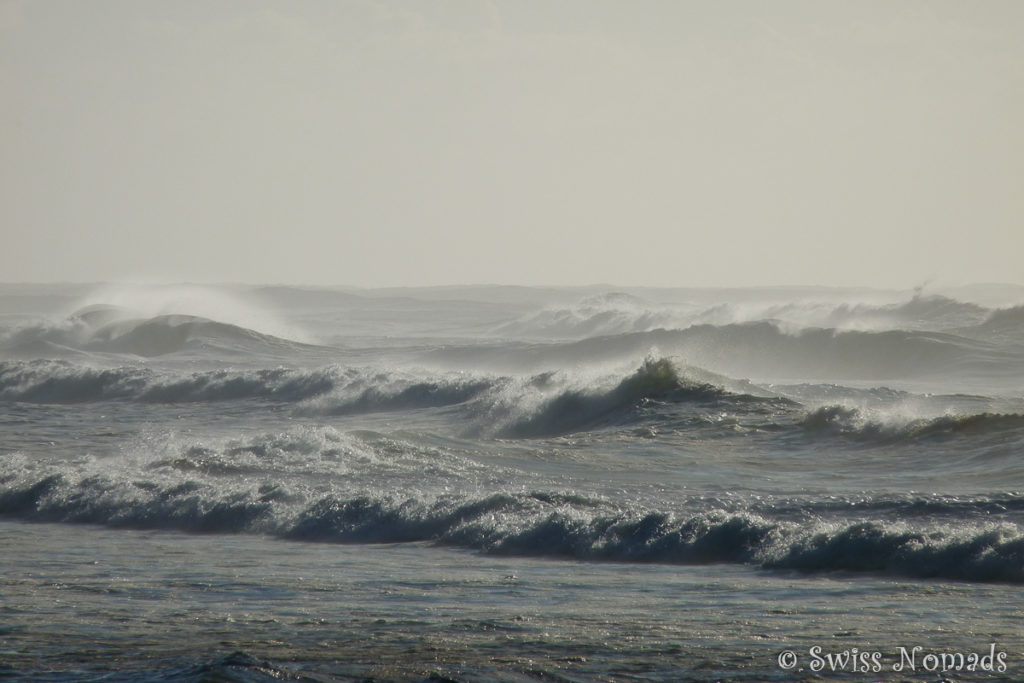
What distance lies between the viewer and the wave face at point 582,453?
32.1 ft

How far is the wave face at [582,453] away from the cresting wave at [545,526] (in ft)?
0.08

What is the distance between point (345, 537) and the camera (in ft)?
35.1

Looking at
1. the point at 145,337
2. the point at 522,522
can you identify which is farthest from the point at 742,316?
the point at 522,522

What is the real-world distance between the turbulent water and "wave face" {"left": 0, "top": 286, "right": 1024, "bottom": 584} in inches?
1.8

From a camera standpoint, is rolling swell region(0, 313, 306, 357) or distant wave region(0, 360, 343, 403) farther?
rolling swell region(0, 313, 306, 357)

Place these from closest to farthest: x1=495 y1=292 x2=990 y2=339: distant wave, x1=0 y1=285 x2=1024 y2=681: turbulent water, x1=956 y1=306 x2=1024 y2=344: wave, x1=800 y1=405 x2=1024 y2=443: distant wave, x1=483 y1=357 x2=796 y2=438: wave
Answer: x1=0 y1=285 x2=1024 y2=681: turbulent water < x1=800 y1=405 x2=1024 y2=443: distant wave < x1=483 y1=357 x2=796 y2=438: wave < x1=956 y1=306 x2=1024 y2=344: wave < x1=495 y1=292 x2=990 y2=339: distant wave

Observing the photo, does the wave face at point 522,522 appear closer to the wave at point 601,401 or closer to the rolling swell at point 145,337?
the wave at point 601,401

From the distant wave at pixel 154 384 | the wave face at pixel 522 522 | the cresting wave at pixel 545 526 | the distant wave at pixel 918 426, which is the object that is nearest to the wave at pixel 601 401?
the distant wave at pixel 918 426

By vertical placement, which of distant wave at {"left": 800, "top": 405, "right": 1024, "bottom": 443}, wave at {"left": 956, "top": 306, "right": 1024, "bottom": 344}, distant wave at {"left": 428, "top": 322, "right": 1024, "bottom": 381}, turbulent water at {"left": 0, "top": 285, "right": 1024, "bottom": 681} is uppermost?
wave at {"left": 956, "top": 306, "right": 1024, "bottom": 344}

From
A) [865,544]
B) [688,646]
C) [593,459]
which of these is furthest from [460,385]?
[688,646]

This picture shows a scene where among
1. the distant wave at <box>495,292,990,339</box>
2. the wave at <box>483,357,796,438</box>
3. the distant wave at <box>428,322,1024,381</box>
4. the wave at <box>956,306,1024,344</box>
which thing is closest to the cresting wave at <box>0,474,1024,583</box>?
the wave at <box>483,357,796,438</box>

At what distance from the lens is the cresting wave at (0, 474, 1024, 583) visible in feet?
28.8

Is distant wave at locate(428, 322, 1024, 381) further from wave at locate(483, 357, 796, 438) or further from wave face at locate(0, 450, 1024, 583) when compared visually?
wave face at locate(0, 450, 1024, 583)

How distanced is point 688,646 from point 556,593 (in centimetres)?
169
